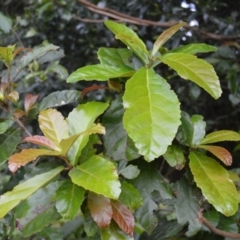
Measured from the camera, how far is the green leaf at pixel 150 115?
572 millimetres

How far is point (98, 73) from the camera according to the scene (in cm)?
69

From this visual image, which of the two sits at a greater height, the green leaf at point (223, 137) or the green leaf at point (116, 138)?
the green leaf at point (116, 138)

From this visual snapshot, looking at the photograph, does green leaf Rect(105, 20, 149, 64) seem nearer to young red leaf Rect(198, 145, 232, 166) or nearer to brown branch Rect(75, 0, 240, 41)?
young red leaf Rect(198, 145, 232, 166)

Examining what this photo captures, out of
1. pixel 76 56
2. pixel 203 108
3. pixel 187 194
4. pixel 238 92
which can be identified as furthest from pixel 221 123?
pixel 187 194

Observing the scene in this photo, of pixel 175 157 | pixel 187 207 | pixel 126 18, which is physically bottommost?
pixel 126 18

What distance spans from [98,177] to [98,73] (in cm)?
19

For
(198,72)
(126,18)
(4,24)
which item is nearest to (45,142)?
(198,72)

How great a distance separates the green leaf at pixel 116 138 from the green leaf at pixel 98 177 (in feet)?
0.24

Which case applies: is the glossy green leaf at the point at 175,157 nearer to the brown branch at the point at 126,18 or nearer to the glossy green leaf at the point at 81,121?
the glossy green leaf at the point at 81,121

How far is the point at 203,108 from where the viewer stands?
8.32ft

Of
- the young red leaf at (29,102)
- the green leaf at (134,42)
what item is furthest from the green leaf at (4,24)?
the green leaf at (134,42)

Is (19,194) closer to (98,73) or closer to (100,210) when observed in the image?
(100,210)

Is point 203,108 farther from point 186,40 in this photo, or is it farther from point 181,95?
point 186,40

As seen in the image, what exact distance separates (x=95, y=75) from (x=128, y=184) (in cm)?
19
